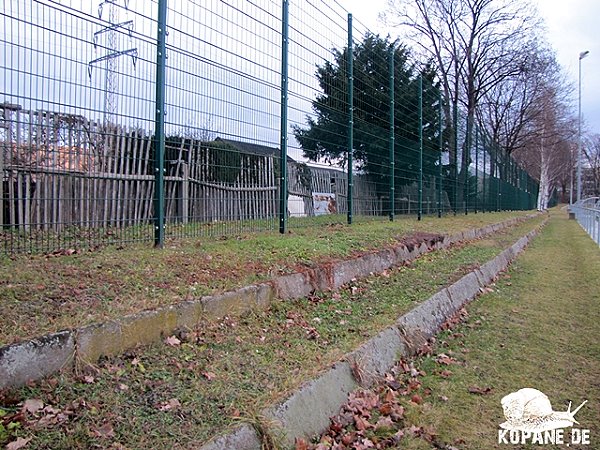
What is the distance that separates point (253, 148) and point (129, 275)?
9.75ft

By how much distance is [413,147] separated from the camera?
1155cm

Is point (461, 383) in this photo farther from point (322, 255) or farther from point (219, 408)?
point (322, 255)

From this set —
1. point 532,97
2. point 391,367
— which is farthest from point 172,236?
point 532,97

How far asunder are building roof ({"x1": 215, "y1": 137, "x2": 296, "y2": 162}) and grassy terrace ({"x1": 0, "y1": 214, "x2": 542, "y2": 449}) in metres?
1.27

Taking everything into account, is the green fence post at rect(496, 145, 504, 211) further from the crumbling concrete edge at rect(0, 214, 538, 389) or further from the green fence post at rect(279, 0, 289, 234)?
the crumbling concrete edge at rect(0, 214, 538, 389)

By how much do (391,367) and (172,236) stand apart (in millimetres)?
2729

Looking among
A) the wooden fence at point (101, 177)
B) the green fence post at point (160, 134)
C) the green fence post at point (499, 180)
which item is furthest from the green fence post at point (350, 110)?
the green fence post at point (499, 180)

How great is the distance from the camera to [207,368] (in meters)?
2.66

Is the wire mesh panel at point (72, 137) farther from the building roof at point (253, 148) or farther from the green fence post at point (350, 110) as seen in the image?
the green fence post at point (350, 110)

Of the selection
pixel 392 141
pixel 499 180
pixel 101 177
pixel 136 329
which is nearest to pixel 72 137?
pixel 101 177

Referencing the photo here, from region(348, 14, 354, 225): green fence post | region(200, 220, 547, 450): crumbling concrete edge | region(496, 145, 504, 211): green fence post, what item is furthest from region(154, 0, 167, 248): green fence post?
region(496, 145, 504, 211): green fence post

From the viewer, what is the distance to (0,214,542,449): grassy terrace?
1978 millimetres

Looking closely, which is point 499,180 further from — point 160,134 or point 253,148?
point 160,134

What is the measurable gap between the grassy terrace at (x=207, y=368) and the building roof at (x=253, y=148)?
1270mm
